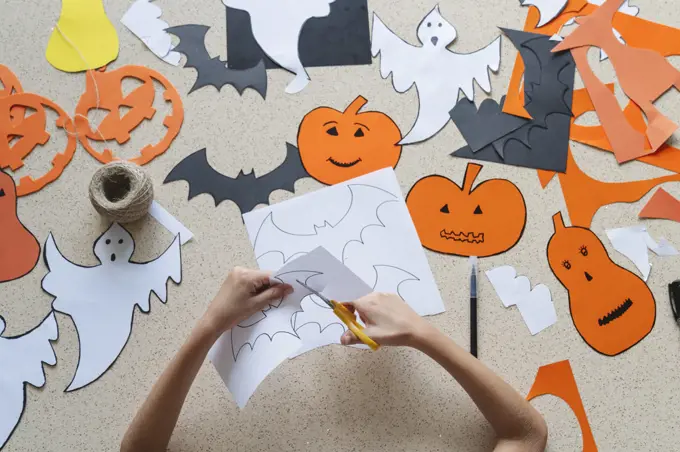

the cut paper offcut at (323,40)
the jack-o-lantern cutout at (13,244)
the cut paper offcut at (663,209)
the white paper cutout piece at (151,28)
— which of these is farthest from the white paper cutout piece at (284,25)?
the cut paper offcut at (663,209)

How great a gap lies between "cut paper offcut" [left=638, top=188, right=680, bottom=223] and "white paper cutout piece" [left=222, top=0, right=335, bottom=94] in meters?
0.60

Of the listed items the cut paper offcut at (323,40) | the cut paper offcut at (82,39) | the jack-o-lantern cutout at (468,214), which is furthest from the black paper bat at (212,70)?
the jack-o-lantern cutout at (468,214)

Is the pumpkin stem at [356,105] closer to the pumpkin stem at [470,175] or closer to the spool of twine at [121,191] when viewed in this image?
the pumpkin stem at [470,175]

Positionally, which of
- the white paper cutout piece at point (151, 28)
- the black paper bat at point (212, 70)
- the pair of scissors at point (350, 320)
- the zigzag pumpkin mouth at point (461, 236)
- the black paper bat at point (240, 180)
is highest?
the white paper cutout piece at point (151, 28)

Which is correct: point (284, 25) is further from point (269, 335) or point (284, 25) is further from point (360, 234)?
point (269, 335)

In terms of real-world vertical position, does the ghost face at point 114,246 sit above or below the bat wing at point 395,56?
below

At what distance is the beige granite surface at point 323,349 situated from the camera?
89 cm

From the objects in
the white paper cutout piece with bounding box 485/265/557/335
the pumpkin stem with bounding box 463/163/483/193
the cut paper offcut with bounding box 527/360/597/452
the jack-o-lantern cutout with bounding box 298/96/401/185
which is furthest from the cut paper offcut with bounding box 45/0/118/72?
the cut paper offcut with bounding box 527/360/597/452

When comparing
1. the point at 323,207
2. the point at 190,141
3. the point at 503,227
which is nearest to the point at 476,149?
the point at 503,227

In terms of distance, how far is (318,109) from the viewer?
3.22 ft

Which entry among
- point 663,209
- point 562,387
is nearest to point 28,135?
point 562,387

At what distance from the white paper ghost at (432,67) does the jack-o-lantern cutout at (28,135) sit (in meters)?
0.54

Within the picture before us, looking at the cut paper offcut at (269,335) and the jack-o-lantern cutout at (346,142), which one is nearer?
the cut paper offcut at (269,335)

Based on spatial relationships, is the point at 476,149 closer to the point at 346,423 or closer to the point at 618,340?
the point at 618,340
